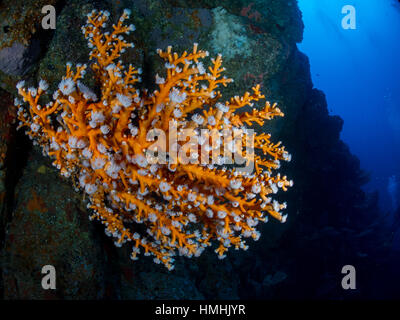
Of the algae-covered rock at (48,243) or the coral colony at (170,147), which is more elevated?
the coral colony at (170,147)

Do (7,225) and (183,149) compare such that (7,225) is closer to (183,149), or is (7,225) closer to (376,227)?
(183,149)

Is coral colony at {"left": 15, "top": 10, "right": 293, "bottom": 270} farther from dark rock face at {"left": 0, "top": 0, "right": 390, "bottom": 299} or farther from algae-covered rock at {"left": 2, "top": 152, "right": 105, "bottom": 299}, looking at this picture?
dark rock face at {"left": 0, "top": 0, "right": 390, "bottom": 299}

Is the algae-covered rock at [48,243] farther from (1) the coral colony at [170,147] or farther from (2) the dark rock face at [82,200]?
(1) the coral colony at [170,147]

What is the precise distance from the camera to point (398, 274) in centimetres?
1088

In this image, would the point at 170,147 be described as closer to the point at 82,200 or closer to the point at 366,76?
the point at 82,200

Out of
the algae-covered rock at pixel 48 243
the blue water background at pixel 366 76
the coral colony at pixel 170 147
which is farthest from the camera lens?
the blue water background at pixel 366 76

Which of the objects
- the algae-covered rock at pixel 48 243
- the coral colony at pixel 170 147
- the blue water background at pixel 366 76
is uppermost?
the blue water background at pixel 366 76

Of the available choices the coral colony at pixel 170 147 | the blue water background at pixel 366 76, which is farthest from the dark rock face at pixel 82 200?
the blue water background at pixel 366 76

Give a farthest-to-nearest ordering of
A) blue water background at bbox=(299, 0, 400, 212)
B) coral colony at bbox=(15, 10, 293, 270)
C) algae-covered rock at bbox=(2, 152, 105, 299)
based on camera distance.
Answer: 1. blue water background at bbox=(299, 0, 400, 212)
2. algae-covered rock at bbox=(2, 152, 105, 299)
3. coral colony at bbox=(15, 10, 293, 270)

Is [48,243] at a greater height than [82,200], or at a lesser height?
lesser

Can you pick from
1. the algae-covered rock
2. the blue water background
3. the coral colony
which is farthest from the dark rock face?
the blue water background

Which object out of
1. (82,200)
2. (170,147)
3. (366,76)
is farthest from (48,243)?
(366,76)

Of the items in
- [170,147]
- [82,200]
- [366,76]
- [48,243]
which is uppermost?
[366,76]

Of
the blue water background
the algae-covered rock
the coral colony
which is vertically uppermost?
the blue water background
